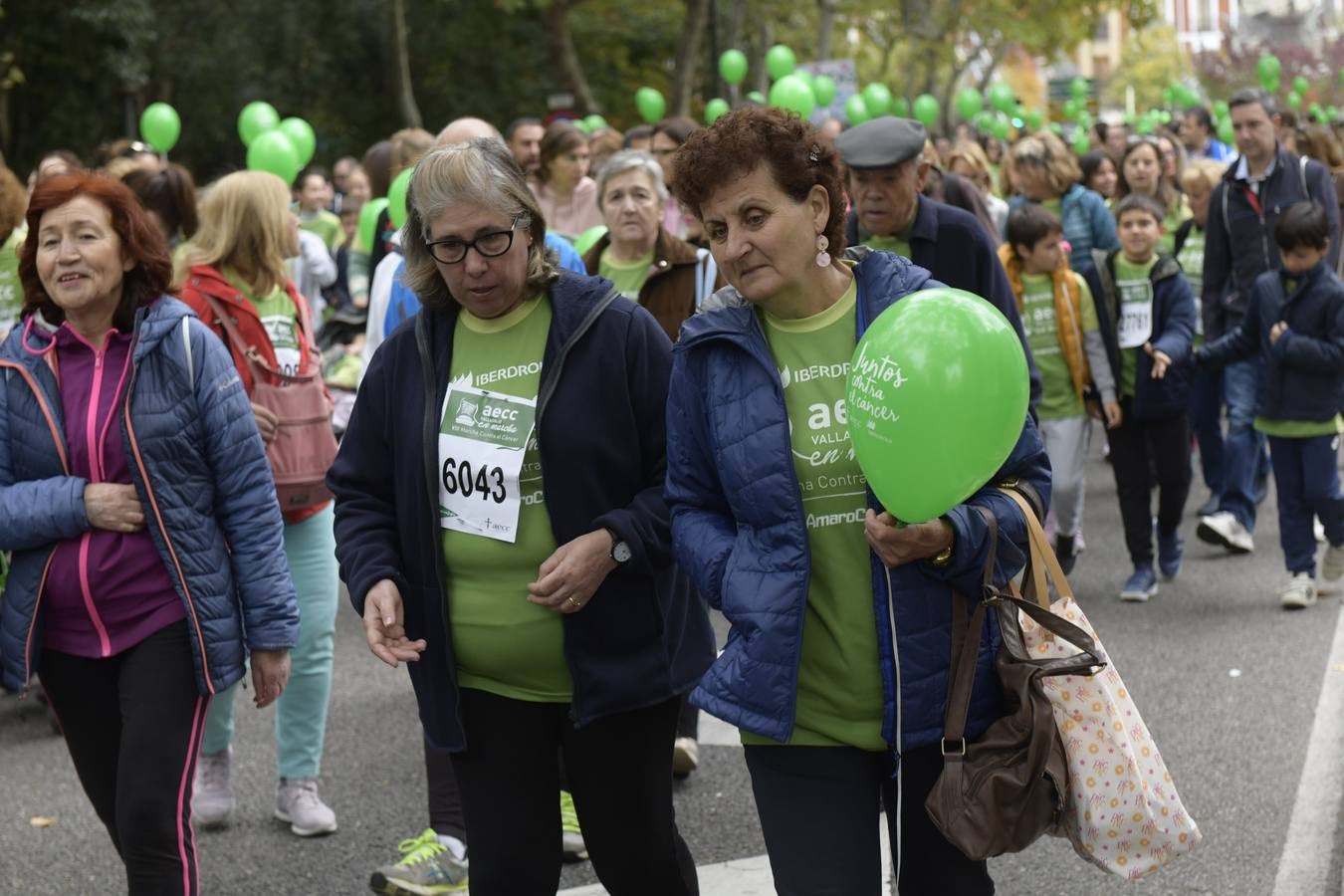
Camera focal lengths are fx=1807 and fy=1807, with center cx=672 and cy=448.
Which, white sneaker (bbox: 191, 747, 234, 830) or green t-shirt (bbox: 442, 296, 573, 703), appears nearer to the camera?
green t-shirt (bbox: 442, 296, 573, 703)

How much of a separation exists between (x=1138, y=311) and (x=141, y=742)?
6.05 m

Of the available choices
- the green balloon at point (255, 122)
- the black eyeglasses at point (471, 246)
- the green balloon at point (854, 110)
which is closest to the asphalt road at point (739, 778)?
the black eyeglasses at point (471, 246)

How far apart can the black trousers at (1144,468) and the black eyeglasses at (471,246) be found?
5.74m

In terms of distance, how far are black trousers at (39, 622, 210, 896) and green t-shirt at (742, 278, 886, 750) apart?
1.55 meters

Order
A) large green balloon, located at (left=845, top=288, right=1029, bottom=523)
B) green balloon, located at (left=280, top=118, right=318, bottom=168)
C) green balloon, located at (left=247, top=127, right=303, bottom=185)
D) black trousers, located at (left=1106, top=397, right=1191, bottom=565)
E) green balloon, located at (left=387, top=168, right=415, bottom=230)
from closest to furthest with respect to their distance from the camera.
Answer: large green balloon, located at (left=845, top=288, right=1029, bottom=523), green balloon, located at (left=387, top=168, right=415, bottom=230), black trousers, located at (left=1106, top=397, right=1191, bottom=565), green balloon, located at (left=247, top=127, right=303, bottom=185), green balloon, located at (left=280, top=118, right=318, bottom=168)

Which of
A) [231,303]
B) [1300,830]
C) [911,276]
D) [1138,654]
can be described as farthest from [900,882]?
[1138,654]

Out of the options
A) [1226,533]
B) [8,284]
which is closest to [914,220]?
[8,284]

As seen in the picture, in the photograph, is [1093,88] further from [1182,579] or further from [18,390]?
[18,390]

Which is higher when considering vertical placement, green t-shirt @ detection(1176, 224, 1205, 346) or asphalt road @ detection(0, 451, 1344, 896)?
green t-shirt @ detection(1176, 224, 1205, 346)

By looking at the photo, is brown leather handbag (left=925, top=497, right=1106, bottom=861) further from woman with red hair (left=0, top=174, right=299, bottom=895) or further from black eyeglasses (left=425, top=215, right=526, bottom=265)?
woman with red hair (left=0, top=174, right=299, bottom=895)

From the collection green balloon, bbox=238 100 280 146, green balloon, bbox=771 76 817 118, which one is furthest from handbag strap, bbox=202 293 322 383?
green balloon, bbox=771 76 817 118

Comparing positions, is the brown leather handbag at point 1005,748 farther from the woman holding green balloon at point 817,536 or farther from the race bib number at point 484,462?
the race bib number at point 484,462

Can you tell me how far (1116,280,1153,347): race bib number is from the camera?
880cm

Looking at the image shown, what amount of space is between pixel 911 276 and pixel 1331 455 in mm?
5889
